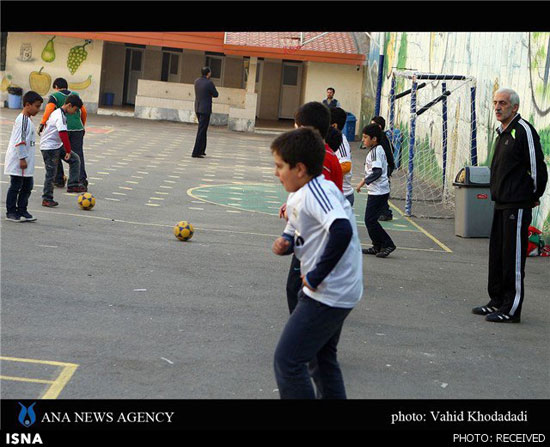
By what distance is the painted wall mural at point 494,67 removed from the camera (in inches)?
514

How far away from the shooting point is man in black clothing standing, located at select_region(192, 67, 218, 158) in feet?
73.7

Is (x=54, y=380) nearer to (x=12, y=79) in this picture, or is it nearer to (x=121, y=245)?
(x=121, y=245)

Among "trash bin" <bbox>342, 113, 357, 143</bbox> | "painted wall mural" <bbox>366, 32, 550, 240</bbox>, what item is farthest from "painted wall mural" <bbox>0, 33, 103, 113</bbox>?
"painted wall mural" <bbox>366, 32, 550, 240</bbox>

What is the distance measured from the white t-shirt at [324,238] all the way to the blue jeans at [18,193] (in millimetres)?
7416

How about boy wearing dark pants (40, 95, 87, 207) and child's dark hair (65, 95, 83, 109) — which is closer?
boy wearing dark pants (40, 95, 87, 207)

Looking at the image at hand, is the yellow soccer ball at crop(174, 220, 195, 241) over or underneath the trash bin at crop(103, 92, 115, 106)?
underneath

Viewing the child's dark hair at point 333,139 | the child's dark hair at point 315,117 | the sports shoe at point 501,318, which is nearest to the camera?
the child's dark hair at point 315,117

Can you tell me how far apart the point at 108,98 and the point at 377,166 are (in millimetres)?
29067

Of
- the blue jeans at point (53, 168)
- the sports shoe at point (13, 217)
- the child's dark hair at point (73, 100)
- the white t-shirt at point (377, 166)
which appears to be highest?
the child's dark hair at point (73, 100)

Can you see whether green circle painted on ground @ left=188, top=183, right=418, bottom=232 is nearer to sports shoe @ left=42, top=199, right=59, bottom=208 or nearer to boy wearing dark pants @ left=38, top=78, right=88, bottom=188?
boy wearing dark pants @ left=38, top=78, right=88, bottom=188

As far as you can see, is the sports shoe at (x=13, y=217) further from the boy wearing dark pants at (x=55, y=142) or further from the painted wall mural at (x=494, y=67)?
the painted wall mural at (x=494, y=67)

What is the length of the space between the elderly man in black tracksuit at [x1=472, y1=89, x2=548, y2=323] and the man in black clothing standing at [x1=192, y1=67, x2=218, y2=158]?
14.5 metres
